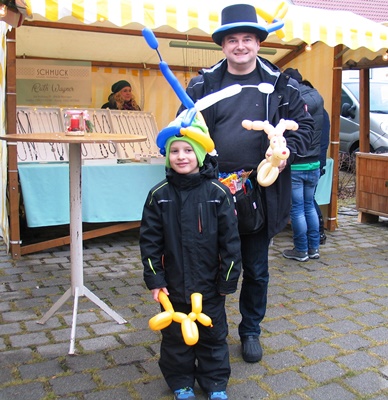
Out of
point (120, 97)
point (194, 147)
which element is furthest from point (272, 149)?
point (120, 97)

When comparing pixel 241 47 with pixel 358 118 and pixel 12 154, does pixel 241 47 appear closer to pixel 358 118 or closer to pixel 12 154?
pixel 12 154

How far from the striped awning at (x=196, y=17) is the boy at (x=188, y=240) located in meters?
1.27

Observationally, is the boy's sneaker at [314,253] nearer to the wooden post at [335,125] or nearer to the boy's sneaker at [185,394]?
the wooden post at [335,125]

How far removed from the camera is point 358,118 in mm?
11445

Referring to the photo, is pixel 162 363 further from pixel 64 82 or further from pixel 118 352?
pixel 64 82

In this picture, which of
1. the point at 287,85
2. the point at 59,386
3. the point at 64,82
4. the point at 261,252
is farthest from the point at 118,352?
the point at 64,82

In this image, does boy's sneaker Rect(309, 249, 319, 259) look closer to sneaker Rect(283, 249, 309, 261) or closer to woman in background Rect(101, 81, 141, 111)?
sneaker Rect(283, 249, 309, 261)

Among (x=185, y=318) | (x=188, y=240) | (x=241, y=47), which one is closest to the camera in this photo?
(x=185, y=318)

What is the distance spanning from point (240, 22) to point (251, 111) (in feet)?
1.48

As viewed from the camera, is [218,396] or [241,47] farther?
[241,47]

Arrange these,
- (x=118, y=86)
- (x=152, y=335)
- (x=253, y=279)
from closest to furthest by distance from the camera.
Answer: (x=253, y=279) → (x=152, y=335) → (x=118, y=86)

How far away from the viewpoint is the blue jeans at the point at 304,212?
5160 mm

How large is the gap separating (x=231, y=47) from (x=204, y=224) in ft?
3.17

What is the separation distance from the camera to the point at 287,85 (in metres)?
2.91
